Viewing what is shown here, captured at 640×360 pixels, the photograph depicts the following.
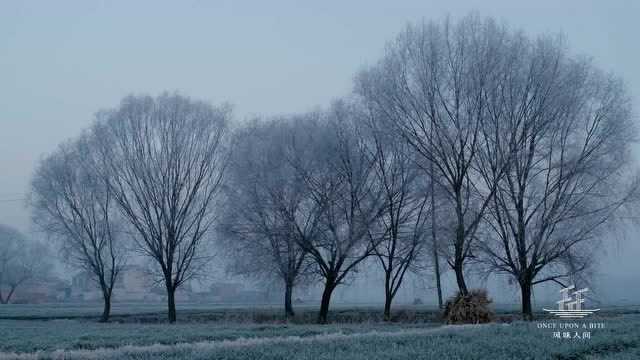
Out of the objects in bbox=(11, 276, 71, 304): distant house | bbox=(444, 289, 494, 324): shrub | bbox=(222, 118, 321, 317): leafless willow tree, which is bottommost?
bbox=(444, 289, 494, 324): shrub

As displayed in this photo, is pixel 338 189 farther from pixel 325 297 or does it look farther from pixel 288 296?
pixel 288 296

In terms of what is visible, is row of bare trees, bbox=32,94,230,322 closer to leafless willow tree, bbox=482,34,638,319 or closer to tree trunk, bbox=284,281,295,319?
tree trunk, bbox=284,281,295,319

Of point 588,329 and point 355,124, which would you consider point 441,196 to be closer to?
point 355,124

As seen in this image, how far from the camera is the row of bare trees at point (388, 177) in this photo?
23844 mm

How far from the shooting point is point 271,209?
28.0m

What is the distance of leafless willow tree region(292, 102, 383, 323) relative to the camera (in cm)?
2738

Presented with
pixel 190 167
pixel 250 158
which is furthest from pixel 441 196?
pixel 190 167

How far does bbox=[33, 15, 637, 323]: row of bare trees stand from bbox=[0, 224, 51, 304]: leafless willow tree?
36.5 meters

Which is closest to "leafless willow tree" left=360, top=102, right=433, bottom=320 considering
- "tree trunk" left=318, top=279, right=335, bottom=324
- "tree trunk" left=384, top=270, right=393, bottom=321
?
"tree trunk" left=384, top=270, right=393, bottom=321

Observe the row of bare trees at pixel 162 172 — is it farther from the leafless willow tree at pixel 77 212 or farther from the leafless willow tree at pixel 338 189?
the leafless willow tree at pixel 338 189

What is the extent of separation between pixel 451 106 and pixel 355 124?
4.75 m

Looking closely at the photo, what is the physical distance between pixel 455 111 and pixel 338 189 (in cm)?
634

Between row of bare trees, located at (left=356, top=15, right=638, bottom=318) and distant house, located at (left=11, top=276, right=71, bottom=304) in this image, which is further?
distant house, located at (left=11, top=276, right=71, bottom=304)

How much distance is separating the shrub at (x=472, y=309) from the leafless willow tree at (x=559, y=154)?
324 cm
